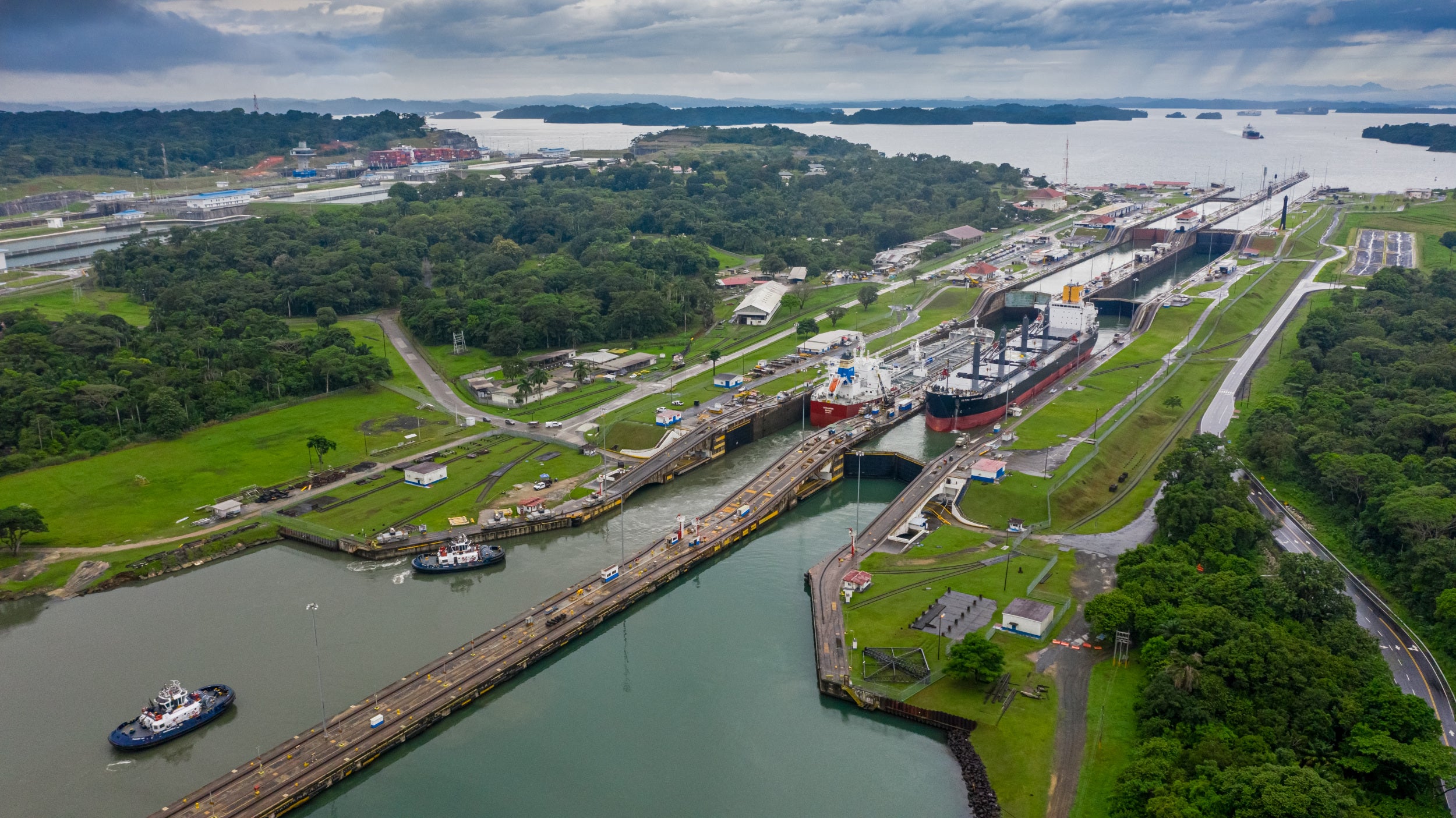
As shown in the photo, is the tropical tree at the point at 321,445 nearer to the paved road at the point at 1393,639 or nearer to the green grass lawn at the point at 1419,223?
the paved road at the point at 1393,639

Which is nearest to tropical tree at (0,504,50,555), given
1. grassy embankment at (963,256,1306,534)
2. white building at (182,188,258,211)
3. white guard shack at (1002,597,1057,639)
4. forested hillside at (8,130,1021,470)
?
forested hillside at (8,130,1021,470)

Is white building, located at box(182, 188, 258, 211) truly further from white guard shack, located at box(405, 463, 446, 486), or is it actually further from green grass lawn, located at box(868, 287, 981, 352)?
white guard shack, located at box(405, 463, 446, 486)

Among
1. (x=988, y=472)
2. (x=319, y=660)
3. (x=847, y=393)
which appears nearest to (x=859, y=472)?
(x=988, y=472)

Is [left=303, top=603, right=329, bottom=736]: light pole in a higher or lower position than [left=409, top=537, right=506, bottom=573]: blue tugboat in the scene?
lower

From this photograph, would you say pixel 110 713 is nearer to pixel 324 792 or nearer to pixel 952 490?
pixel 324 792

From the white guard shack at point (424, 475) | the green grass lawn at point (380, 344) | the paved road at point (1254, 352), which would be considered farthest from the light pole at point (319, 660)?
the paved road at point (1254, 352)

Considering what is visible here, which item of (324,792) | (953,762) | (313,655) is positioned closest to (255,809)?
(324,792)

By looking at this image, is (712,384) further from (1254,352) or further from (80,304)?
(80,304)
